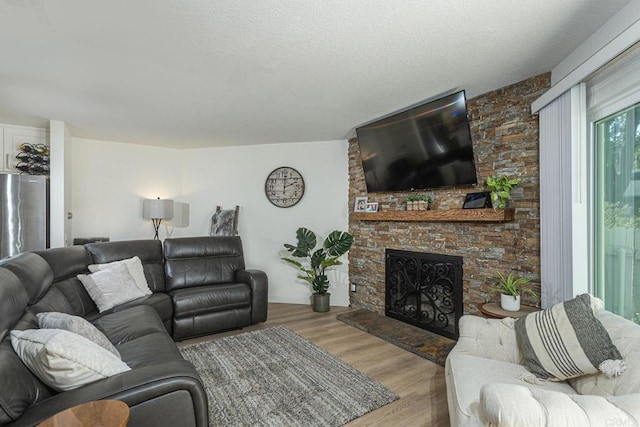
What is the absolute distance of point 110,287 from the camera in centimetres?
275

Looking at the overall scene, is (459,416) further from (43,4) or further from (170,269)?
(170,269)

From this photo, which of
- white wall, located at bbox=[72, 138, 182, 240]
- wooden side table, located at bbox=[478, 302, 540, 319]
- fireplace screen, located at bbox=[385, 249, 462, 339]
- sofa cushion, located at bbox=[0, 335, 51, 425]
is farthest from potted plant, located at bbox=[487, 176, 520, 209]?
white wall, located at bbox=[72, 138, 182, 240]

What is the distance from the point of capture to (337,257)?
4.23m

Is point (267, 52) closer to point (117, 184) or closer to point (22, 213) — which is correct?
point (22, 213)

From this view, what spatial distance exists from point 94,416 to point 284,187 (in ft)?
12.7

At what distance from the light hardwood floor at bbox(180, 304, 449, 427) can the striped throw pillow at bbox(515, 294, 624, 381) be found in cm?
69

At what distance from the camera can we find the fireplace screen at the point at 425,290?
3.08 metres

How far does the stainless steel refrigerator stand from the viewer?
3.17 m

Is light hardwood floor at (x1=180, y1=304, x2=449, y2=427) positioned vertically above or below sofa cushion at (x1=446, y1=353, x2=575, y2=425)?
below

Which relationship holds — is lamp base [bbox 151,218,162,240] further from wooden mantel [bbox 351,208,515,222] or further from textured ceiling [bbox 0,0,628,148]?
wooden mantel [bbox 351,208,515,222]

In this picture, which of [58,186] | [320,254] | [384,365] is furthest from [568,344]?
[58,186]

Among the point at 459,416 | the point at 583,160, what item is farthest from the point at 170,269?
the point at 583,160

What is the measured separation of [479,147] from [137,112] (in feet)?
11.6

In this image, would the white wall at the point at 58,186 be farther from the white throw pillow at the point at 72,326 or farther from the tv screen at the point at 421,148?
the tv screen at the point at 421,148
